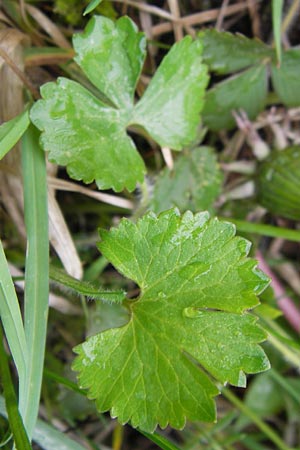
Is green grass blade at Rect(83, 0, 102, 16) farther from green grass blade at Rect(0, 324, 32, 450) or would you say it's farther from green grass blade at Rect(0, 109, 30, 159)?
green grass blade at Rect(0, 324, 32, 450)

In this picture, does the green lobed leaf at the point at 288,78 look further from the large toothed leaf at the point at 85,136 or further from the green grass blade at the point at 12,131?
the green grass blade at the point at 12,131

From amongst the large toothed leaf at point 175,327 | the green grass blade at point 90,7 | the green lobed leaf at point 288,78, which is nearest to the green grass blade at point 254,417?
the large toothed leaf at point 175,327

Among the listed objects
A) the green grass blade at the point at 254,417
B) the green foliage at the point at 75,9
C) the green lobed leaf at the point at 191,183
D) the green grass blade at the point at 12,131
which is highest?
the green foliage at the point at 75,9

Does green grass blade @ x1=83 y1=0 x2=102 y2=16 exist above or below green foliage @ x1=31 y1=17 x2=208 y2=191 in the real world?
above

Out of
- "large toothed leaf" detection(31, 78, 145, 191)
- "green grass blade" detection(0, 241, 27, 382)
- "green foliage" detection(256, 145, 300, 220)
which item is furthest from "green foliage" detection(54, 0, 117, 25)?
"green grass blade" detection(0, 241, 27, 382)

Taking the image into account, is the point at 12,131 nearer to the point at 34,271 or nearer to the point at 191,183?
the point at 34,271

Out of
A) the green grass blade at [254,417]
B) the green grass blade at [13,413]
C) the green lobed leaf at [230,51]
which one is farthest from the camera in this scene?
the green grass blade at [254,417]

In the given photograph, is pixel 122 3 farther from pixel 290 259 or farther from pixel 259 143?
pixel 290 259
